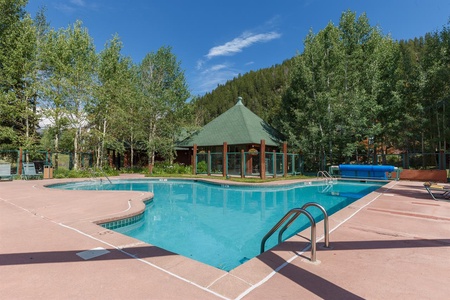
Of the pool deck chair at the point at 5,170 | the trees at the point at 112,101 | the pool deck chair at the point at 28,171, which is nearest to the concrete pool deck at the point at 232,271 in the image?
the pool deck chair at the point at 5,170

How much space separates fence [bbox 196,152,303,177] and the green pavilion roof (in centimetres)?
177

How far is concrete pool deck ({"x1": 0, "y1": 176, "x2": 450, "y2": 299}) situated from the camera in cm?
239

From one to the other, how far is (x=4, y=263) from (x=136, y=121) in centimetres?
1982

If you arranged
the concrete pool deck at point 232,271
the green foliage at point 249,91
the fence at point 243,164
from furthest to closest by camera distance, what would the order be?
the green foliage at point 249,91
the fence at point 243,164
the concrete pool deck at point 232,271

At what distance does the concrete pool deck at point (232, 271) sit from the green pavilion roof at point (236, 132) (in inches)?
608

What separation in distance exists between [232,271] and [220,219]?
4633mm

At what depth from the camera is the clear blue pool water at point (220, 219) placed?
16.5 ft

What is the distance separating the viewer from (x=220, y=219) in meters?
7.41

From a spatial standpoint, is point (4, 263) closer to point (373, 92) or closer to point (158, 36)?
point (373, 92)

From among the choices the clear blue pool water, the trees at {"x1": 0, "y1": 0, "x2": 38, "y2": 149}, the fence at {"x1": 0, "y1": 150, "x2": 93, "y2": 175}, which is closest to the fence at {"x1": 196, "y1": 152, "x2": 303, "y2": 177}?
the clear blue pool water

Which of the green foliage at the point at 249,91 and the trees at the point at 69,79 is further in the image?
the green foliage at the point at 249,91

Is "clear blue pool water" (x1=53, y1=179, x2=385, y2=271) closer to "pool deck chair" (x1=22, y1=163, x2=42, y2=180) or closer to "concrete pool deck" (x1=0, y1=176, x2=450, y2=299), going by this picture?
"concrete pool deck" (x1=0, y1=176, x2=450, y2=299)

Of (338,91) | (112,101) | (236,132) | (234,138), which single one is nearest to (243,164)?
(234,138)

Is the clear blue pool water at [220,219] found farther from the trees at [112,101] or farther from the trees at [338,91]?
the trees at [112,101]
